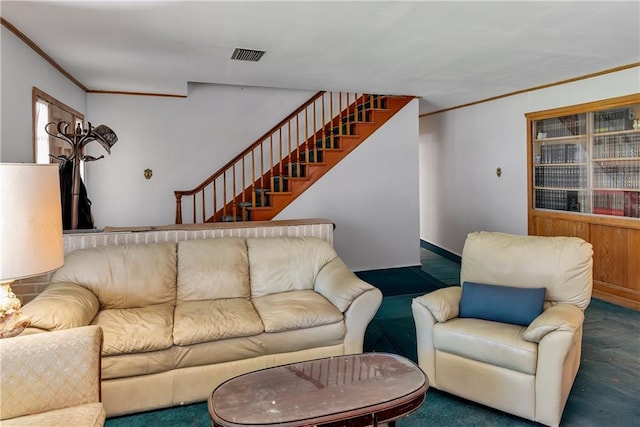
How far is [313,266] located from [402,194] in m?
2.99

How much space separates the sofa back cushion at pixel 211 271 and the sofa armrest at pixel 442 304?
138 cm

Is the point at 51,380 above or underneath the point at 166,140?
underneath

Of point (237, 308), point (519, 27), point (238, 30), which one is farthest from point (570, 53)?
point (237, 308)

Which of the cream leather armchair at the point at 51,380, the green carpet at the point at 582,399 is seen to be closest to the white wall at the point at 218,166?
the green carpet at the point at 582,399

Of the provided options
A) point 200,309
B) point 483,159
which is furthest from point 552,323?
point 483,159

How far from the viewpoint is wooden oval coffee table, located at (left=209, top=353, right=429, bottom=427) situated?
1.77m

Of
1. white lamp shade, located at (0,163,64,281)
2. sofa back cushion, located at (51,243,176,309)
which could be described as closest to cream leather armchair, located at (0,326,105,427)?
white lamp shade, located at (0,163,64,281)

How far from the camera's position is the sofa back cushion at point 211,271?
328cm

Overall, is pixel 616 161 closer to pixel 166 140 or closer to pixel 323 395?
pixel 323 395

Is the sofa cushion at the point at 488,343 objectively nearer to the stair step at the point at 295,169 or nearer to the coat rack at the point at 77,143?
the coat rack at the point at 77,143

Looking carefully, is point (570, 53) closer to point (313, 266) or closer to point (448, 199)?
point (313, 266)

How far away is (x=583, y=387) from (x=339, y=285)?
1714 millimetres

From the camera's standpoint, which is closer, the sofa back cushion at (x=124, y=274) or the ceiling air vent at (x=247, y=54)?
the sofa back cushion at (x=124, y=274)

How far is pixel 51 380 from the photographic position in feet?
5.89
